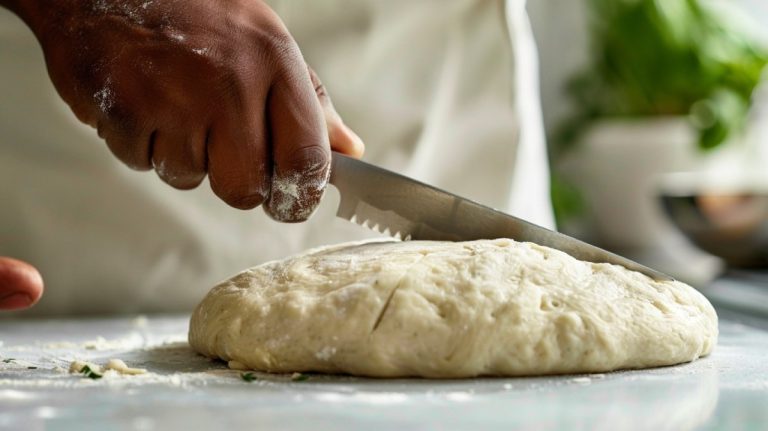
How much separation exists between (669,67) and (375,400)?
9.64ft

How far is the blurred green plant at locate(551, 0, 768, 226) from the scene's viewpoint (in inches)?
140

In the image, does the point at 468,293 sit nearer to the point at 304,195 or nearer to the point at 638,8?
the point at 304,195

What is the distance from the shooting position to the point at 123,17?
4.24 ft

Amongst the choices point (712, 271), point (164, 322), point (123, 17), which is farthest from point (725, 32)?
point (123, 17)

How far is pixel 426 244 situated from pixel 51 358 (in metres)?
0.59

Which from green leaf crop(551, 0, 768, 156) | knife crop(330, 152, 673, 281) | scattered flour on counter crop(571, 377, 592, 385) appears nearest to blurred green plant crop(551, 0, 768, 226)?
green leaf crop(551, 0, 768, 156)

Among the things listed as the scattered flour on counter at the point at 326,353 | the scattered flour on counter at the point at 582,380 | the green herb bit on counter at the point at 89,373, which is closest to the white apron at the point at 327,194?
the green herb bit on counter at the point at 89,373

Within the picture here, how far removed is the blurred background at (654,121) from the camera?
3.57 m

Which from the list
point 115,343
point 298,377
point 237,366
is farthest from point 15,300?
point 298,377

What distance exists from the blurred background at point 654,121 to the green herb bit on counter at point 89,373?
2.40 metres

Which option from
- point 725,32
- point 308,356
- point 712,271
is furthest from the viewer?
point 725,32

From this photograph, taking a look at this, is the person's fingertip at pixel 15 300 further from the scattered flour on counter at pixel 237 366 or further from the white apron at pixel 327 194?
the white apron at pixel 327 194

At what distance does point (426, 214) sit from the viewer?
1.41 meters

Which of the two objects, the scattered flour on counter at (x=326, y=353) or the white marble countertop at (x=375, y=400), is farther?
the scattered flour on counter at (x=326, y=353)
